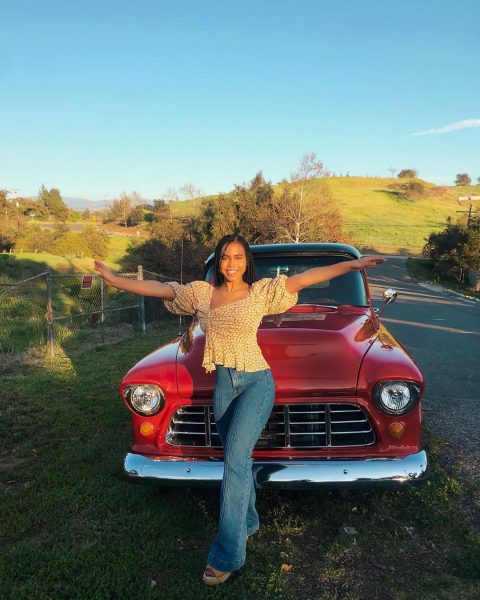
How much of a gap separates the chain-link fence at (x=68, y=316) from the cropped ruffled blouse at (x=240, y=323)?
630 cm

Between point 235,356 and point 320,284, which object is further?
point 320,284

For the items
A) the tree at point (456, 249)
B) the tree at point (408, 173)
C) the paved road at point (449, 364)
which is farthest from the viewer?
the tree at point (408, 173)

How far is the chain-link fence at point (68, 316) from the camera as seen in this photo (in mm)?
9883

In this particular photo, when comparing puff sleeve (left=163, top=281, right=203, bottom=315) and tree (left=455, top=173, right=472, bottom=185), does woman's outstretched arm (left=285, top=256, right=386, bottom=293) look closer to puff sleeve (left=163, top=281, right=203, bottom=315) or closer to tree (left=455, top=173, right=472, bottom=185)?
puff sleeve (left=163, top=281, right=203, bottom=315)

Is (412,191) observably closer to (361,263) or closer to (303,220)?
(303,220)

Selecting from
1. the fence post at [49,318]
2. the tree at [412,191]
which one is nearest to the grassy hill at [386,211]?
the tree at [412,191]

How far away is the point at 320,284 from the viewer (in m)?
4.68

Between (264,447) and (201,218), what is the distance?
30.8m

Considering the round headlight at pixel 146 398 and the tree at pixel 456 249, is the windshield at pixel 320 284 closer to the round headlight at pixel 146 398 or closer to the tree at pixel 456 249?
the round headlight at pixel 146 398

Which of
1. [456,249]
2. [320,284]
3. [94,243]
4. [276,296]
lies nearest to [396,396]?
[276,296]

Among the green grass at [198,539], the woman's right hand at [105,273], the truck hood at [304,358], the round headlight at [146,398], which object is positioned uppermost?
the woman's right hand at [105,273]

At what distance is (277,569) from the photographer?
9.28 ft

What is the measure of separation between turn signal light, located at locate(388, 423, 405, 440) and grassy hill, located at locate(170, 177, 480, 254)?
4014 centimetres

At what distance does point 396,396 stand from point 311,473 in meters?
0.69
